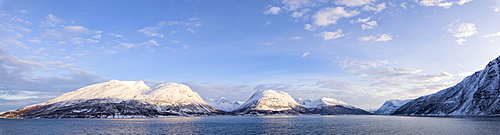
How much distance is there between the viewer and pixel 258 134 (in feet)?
363

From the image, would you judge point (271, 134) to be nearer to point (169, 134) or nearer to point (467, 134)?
point (169, 134)

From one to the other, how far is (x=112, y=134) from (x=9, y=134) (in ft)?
146

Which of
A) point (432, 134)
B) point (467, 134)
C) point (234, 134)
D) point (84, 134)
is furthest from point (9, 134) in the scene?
point (467, 134)

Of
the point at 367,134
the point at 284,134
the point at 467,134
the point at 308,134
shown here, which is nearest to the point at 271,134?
the point at 284,134

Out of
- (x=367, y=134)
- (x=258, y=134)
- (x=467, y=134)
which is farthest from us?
(x=258, y=134)

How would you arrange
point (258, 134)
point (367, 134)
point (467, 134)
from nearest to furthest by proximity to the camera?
point (467, 134) < point (367, 134) < point (258, 134)

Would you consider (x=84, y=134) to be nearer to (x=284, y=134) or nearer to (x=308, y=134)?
(x=284, y=134)

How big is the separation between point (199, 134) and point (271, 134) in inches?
1156

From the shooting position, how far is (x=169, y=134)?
109m

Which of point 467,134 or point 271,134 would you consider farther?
point 271,134

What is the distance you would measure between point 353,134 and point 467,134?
121ft

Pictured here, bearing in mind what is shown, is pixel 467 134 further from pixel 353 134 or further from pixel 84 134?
pixel 84 134

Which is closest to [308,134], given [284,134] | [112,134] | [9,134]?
[284,134]

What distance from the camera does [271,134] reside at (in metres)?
110
